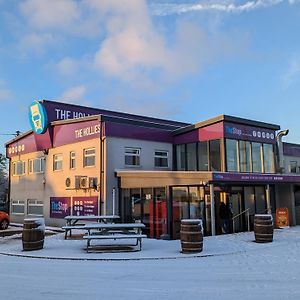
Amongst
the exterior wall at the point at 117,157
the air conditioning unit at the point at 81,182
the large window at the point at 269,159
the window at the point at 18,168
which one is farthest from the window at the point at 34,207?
the large window at the point at 269,159

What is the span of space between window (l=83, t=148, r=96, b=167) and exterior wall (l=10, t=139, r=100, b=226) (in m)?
0.21

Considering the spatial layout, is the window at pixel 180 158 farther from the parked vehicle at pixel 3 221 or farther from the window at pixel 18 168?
the window at pixel 18 168

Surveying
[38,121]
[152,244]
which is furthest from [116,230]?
[38,121]

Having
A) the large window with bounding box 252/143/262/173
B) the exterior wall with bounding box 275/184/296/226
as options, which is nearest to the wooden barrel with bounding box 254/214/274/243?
the exterior wall with bounding box 275/184/296/226

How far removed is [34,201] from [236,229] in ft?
44.3

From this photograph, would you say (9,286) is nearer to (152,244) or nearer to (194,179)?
(152,244)

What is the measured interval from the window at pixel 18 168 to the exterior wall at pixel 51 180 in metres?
0.28

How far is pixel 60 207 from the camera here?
74.9 ft

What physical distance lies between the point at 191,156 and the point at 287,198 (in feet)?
18.3

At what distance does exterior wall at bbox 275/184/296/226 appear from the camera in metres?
21.3

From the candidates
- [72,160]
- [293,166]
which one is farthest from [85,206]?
[293,166]

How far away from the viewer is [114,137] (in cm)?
2061

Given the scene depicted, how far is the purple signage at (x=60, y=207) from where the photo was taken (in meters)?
22.3

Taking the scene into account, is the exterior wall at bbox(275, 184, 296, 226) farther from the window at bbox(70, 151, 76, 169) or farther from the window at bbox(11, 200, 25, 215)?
the window at bbox(11, 200, 25, 215)
